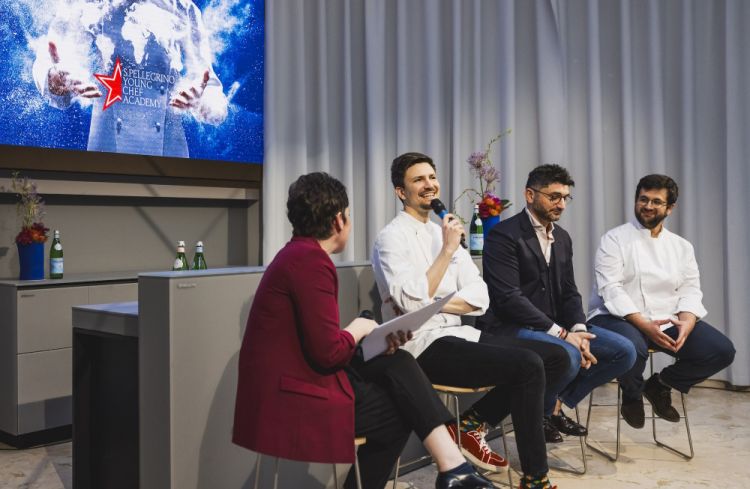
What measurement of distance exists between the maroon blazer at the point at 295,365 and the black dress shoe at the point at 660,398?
80.8 inches

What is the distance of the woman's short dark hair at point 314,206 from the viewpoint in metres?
1.92

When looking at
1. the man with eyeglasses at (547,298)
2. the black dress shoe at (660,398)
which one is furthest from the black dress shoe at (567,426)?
the black dress shoe at (660,398)

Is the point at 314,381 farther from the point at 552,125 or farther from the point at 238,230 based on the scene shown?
the point at 238,230

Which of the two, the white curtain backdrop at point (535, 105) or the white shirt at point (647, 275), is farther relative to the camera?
the white curtain backdrop at point (535, 105)

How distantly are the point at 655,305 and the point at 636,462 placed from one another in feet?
2.47

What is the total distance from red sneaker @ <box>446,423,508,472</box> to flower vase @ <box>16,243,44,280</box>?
2.31m

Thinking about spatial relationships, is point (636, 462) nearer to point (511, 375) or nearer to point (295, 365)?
point (511, 375)

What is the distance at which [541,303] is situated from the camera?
10.1ft

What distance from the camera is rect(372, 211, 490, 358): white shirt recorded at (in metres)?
2.48

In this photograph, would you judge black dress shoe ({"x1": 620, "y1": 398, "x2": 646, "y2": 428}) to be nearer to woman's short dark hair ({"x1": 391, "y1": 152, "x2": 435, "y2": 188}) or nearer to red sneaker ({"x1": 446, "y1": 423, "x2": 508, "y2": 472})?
red sneaker ({"x1": 446, "y1": 423, "x2": 508, "y2": 472})

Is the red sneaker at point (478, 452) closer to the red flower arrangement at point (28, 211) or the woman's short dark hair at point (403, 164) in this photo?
the woman's short dark hair at point (403, 164)

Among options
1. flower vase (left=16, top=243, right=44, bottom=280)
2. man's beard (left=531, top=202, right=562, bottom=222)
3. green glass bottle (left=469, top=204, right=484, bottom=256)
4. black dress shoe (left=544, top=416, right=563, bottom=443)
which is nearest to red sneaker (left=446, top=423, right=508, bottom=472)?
black dress shoe (left=544, top=416, right=563, bottom=443)

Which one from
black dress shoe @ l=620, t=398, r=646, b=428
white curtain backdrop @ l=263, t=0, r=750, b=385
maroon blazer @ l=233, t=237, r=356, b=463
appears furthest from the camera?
white curtain backdrop @ l=263, t=0, r=750, b=385

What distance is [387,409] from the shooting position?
2.05 m
